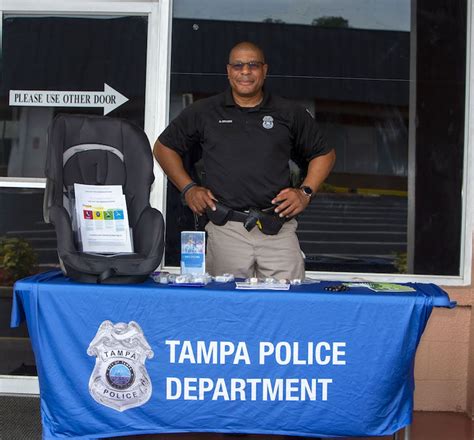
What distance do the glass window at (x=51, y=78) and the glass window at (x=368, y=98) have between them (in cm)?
25

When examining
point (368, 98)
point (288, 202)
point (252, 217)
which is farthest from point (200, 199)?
point (368, 98)

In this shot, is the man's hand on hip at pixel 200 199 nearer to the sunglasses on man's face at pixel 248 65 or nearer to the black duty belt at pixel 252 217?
the black duty belt at pixel 252 217

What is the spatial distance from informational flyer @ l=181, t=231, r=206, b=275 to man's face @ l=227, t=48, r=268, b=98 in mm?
786

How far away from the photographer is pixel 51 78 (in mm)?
4797

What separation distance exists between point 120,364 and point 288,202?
1076 millimetres

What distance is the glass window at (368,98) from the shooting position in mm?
4711

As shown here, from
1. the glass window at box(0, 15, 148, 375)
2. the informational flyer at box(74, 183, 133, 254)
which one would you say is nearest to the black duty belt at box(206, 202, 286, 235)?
the informational flyer at box(74, 183, 133, 254)

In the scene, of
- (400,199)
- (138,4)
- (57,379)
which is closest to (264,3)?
(138,4)

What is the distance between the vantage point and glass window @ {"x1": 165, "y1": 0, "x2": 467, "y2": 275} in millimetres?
4711

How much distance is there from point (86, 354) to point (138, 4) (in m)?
2.29

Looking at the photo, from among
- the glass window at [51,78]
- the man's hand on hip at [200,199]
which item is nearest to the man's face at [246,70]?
the man's hand on hip at [200,199]

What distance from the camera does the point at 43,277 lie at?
340 centimetres

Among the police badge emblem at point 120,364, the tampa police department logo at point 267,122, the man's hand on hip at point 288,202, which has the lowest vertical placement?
the police badge emblem at point 120,364

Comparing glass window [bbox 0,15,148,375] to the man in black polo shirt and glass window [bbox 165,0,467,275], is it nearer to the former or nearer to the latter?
glass window [bbox 165,0,467,275]
